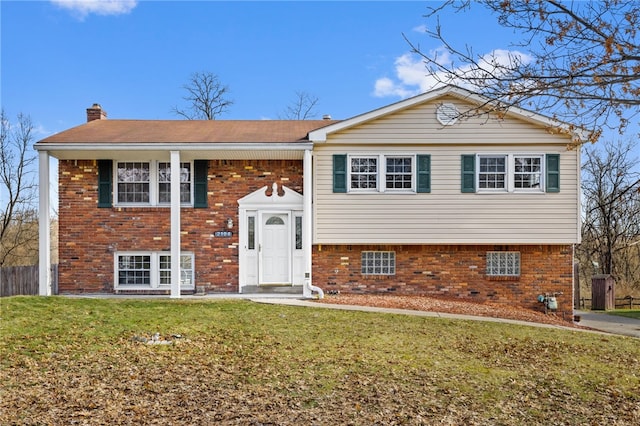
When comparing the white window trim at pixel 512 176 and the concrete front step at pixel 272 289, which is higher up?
the white window trim at pixel 512 176

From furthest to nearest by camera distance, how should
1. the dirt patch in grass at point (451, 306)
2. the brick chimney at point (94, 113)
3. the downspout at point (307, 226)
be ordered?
the brick chimney at point (94, 113), the downspout at point (307, 226), the dirt patch in grass at point (451, 306)

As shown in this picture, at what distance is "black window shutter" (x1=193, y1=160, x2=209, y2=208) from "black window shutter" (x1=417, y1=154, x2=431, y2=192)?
5977 mm

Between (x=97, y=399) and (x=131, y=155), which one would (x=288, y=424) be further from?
(x=131, y=155)

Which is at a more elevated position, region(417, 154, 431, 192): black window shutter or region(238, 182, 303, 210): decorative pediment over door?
region(417, 154, 431, 192): black window shutter

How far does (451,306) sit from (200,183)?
7.58m

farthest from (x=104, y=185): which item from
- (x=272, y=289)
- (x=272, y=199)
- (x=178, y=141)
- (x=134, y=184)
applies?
(x=272, y=289)

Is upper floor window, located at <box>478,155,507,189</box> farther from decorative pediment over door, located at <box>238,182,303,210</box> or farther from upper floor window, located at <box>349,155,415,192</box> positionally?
decorative pediment over door, located at <box>238,182,303,210</box>

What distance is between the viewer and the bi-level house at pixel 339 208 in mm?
13367

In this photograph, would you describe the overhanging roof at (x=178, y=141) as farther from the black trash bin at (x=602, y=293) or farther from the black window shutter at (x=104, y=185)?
the black trash bin at (x=602, y=293)

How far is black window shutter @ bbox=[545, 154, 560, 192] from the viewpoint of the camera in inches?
527

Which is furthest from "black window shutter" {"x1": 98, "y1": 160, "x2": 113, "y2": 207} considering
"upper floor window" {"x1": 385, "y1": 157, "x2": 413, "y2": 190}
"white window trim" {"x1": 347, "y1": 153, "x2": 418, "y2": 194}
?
"upper floor window" {"x1": 385, "y1": 157, "x2": 413, "y2": 190}

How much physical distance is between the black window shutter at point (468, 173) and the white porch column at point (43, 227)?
1109cm

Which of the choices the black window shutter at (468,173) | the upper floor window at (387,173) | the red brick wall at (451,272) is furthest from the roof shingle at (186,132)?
the black window shutter at (468,173)

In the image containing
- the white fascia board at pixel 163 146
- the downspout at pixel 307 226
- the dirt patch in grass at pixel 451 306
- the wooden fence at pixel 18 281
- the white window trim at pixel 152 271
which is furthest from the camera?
the wooden fence at pixel 18 281
